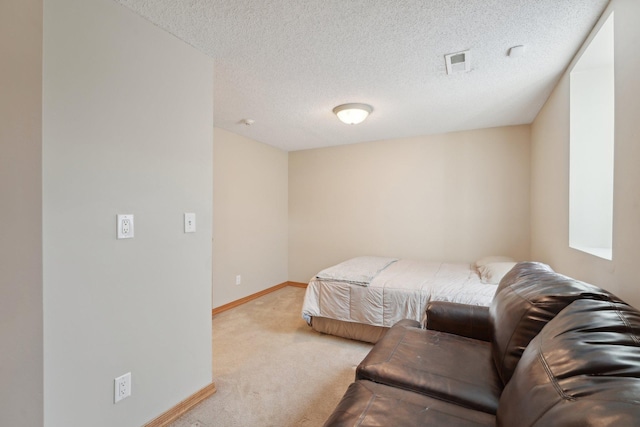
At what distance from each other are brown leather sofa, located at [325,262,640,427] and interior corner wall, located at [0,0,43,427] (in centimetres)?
126

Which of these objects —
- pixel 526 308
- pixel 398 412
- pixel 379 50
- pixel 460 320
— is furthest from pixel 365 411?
pixel 379 50

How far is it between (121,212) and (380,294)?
84.2 inches

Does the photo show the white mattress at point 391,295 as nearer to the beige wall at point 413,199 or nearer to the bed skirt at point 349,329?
the bed skirt at point 349,329

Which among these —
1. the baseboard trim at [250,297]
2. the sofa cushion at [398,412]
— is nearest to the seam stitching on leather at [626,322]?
the sofa cushion at [398,412]

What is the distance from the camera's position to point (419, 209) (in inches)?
161

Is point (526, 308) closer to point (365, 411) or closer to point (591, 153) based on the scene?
point (365, 411)

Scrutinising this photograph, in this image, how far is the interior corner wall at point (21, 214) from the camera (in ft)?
3.73

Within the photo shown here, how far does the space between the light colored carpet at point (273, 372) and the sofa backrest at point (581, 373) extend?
133 centimetres

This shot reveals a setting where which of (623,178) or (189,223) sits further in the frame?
(189,223)

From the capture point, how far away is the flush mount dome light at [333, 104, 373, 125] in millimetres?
2842

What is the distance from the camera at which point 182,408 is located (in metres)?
1.77

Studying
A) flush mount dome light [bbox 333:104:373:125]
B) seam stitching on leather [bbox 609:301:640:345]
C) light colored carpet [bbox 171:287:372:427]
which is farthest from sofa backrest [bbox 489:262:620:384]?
flush mount dome light [bbox 333:104:373:125]

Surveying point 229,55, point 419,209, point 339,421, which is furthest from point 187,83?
point 419,209

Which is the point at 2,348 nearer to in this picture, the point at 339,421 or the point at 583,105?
the point at 339,421
